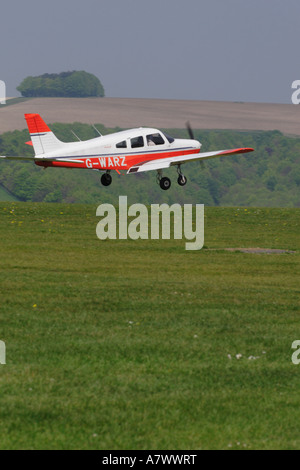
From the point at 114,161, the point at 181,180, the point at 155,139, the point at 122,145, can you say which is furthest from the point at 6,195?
the point at 114,161

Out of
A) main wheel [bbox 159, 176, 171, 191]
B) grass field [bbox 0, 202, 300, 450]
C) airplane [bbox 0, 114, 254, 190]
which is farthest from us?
main wheel [bbox 159, 176, 171, 191]

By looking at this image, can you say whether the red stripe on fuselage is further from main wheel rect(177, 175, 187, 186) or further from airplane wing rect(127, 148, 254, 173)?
main wheel rect(177, 175, 187, 186)

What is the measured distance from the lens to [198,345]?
15.2 meters

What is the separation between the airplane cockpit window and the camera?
4347 centimetres

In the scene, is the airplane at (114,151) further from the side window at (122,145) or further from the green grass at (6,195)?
the green grass at (6,195)

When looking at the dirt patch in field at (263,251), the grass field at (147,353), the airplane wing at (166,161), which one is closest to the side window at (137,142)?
the airplane wing at (166,161)

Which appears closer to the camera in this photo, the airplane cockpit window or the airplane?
the airplane

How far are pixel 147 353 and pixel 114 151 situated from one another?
91.1 feet

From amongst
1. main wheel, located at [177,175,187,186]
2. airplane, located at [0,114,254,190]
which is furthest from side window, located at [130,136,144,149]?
main wheel, located at [177,175,187,186]

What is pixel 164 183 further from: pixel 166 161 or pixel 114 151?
pixel 114 151

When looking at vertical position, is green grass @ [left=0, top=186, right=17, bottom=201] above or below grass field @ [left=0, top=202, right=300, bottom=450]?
above
